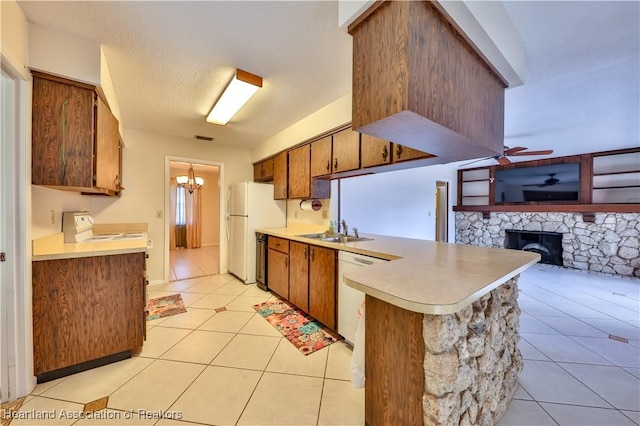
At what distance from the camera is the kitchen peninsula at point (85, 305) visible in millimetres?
1590

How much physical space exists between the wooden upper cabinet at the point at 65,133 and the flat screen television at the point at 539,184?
755 cm

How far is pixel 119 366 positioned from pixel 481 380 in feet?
7.76

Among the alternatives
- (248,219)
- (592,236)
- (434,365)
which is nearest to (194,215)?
(248,219)

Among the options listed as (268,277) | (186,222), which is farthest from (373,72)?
(186,222)

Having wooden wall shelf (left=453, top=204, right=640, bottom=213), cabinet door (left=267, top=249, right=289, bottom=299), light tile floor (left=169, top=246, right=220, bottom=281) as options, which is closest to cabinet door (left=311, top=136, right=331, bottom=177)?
cabinet door (left=267, top=249, right=289, bottom=299)

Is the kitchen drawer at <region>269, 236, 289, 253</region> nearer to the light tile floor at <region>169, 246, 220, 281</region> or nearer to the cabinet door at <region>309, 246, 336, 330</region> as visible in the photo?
the cabinet door at <region>309, 246, 336, 330</region>

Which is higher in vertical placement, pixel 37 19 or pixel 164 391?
pixel 37 19

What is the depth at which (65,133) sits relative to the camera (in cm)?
168

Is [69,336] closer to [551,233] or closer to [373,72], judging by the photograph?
[373,72]

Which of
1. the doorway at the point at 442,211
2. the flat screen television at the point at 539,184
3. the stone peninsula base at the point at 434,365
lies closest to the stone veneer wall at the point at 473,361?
the stone peninsula base at the point at 434,365

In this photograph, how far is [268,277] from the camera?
3.36 meters

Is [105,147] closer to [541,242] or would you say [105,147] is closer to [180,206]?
[180,206]

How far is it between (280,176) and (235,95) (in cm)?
147

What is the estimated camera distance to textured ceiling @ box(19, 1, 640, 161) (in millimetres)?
1452
